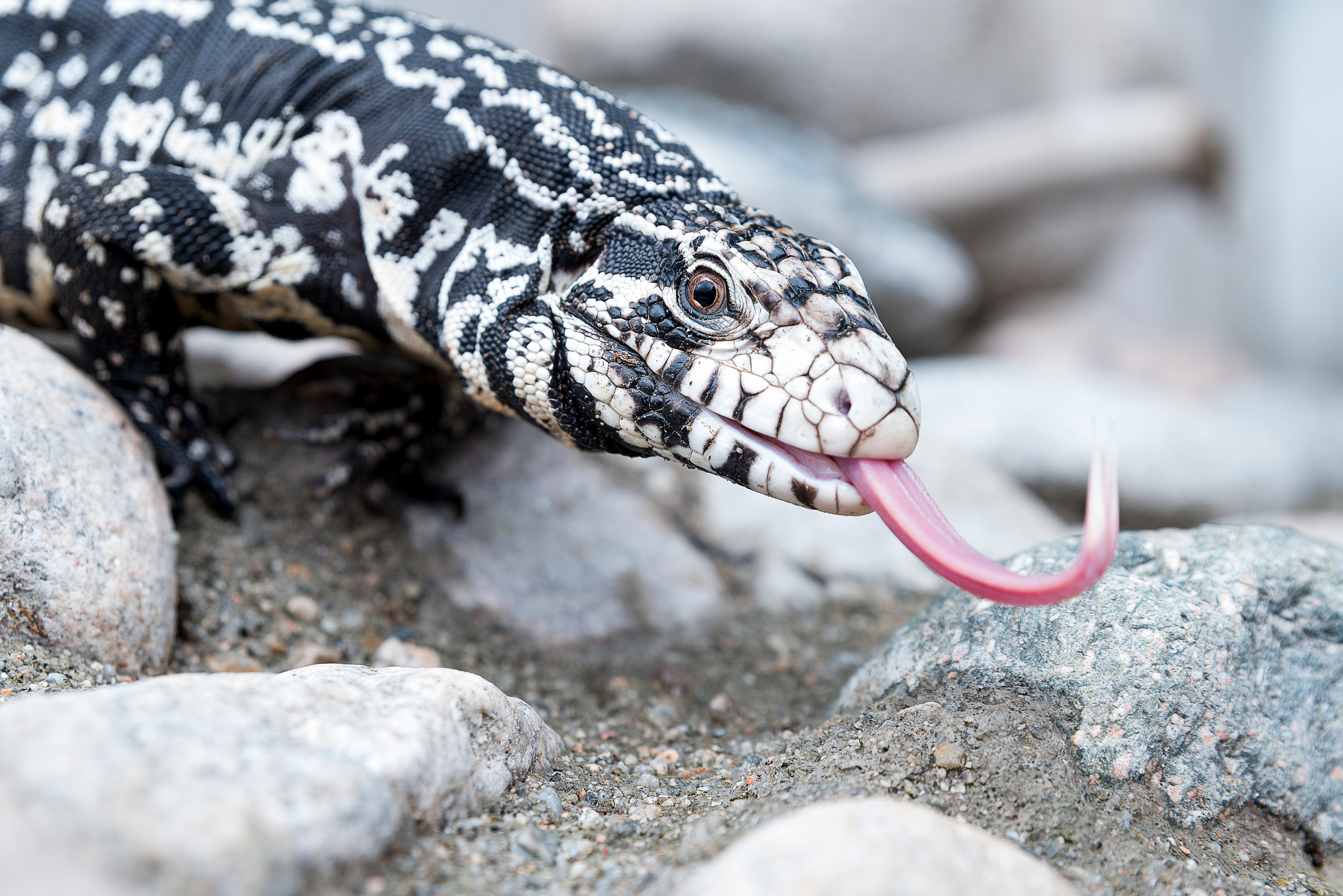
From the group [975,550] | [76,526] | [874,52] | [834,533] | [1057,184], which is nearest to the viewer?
[975,550]

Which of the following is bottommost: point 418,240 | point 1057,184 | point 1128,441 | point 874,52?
point 1128,441

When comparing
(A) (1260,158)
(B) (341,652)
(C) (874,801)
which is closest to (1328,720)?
(C) (874,801)

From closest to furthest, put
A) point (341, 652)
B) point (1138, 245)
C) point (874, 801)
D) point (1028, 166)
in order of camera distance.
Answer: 1. point (874, 801)
2. point (341, 652)
3. point (1028, 166)
4. point (1138, 245)

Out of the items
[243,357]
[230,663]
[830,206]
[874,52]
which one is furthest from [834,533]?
[874,52]

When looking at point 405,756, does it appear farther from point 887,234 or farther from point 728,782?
Answer: point 887,234

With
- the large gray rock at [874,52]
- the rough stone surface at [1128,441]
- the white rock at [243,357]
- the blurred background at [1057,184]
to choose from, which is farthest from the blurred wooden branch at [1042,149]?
the white rock at [243,357]

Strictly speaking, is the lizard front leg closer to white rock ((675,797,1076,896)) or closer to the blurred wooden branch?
white rock ((675,797,1076,896))

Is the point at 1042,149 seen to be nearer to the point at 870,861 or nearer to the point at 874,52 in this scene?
the point at 874,52

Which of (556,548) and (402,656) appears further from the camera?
(556,548)
